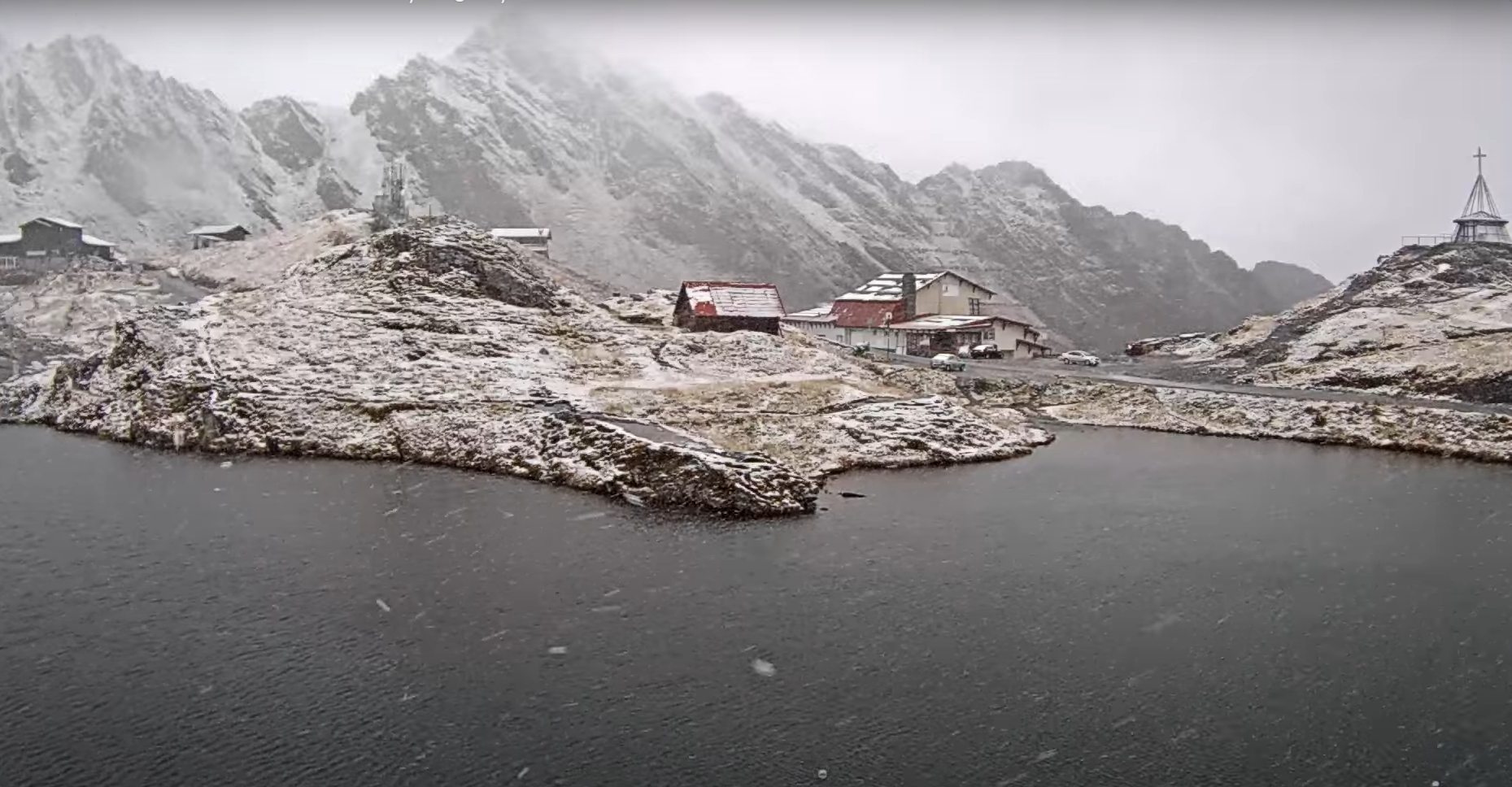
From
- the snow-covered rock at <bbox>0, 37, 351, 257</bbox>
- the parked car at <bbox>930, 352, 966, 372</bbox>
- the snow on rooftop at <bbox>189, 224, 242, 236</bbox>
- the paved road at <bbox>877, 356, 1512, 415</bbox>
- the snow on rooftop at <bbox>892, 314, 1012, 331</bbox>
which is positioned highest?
the snow-covered rock at <bbox>0, 37, 351, 257</bbox>

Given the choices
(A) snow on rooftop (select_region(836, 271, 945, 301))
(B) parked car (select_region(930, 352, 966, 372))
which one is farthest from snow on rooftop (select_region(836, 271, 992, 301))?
(B) parked car (select_region(930, 352, 966, 372))

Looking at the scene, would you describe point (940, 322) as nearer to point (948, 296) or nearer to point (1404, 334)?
point (948, 296)

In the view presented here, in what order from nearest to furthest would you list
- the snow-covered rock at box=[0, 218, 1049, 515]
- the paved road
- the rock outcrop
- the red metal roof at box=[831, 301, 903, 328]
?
the snow-covered rock at box=[0, 218, 1049, 515], the paved road, the rock outcrop, the red metal roof at box=[831, 301, 903, 328]

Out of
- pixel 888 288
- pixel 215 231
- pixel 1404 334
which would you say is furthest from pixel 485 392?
pixel 215 231

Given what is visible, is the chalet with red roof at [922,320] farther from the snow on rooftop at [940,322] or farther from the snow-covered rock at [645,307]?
the snow-covered rock at [645,307]

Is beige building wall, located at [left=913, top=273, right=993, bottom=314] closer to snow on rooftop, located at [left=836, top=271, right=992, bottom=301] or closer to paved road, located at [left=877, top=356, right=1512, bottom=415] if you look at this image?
snow on rooftop, located at [left=836, top=271, right=992, bottom=301]

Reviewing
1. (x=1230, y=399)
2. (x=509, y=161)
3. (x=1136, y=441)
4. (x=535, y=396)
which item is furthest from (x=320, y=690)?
(x=509, y=161)
